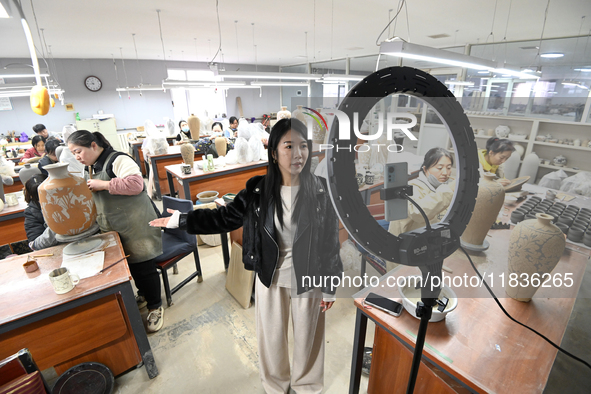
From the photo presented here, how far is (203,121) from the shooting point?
834cm

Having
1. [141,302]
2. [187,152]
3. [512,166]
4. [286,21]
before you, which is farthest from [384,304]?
[286,21]

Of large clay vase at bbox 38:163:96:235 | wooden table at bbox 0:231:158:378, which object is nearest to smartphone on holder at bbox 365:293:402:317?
wooden table at bbox 0:231:158:378

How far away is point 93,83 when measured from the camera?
905cm

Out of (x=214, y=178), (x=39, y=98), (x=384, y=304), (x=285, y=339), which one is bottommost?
(x=285, y=339)

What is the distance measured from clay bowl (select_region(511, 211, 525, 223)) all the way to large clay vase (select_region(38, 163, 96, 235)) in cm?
193

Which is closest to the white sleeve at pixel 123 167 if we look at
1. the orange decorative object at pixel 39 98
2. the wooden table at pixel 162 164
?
the orange decorative object at pixel 39 98

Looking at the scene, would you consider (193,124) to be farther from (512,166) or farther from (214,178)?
(512,166)

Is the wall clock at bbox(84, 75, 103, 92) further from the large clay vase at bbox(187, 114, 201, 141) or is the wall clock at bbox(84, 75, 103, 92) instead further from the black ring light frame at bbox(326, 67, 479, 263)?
the black ring light frame at bbox(326, 67, 479, 263)

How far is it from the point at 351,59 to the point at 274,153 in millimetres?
9247

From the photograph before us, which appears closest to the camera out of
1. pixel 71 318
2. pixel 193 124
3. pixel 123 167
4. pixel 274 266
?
pixel 274 266

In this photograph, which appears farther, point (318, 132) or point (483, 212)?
point (483, 212)

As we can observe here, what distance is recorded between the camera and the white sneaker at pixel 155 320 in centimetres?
213

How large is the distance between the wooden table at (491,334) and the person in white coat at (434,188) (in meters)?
0.26

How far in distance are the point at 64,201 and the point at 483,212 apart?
1.86 meters
